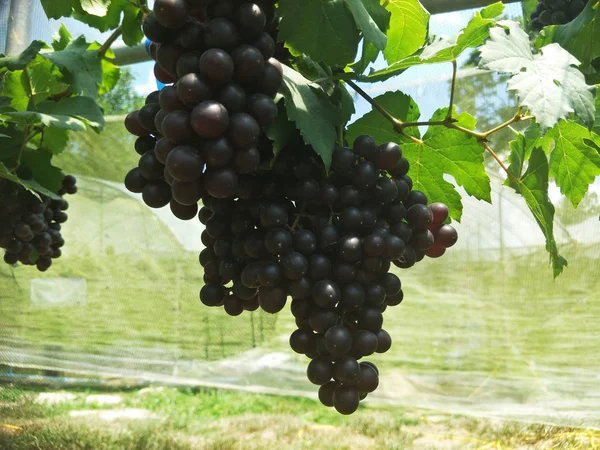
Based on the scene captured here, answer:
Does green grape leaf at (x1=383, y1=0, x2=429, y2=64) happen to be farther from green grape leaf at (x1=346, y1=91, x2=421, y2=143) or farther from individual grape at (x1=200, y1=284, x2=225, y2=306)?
individual grape at (x1=200, y1=284, x2=225, y2=306)

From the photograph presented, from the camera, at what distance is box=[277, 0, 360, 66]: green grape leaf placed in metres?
0.53

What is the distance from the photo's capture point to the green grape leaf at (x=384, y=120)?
0.72m

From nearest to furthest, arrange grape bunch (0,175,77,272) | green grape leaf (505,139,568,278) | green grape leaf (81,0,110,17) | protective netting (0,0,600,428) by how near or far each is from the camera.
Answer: green grape leaf (505,139,568,278) < green grape leaf (81,0,110,17) < grape bunch (0,175,77,272) < protective netting (0,0,600,428)

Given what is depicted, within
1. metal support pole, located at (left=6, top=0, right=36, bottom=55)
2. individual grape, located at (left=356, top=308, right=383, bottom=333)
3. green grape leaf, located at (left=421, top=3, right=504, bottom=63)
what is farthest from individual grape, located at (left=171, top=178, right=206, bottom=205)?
metal support pole, located at (left=6, top=0, right=36, bottom=55)

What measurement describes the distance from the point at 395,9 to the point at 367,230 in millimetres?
317

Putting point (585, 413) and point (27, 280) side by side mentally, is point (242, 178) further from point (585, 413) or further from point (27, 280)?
point (27, 280)

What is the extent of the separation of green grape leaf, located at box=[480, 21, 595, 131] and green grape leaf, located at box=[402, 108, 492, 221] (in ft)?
0.49

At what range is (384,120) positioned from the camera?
0.72 meters

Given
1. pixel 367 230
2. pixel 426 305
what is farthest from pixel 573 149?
pixel 426 305

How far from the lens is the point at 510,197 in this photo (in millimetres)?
1951

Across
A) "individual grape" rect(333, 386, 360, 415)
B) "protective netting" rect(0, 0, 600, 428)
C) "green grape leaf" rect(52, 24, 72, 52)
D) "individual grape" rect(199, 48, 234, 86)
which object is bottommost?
"protective netting" rect(0, 0, 600, 428)

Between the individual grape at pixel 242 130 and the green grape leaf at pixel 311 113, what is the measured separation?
53 millimetres

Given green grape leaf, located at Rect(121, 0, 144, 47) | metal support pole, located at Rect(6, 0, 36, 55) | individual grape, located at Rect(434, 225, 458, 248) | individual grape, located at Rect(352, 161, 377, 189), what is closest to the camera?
individual grape, located at Rect(352, 161, 377, 189)

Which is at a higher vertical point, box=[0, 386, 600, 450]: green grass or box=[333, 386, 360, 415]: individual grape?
box=[333, 386, 360, 415]: individual grape
